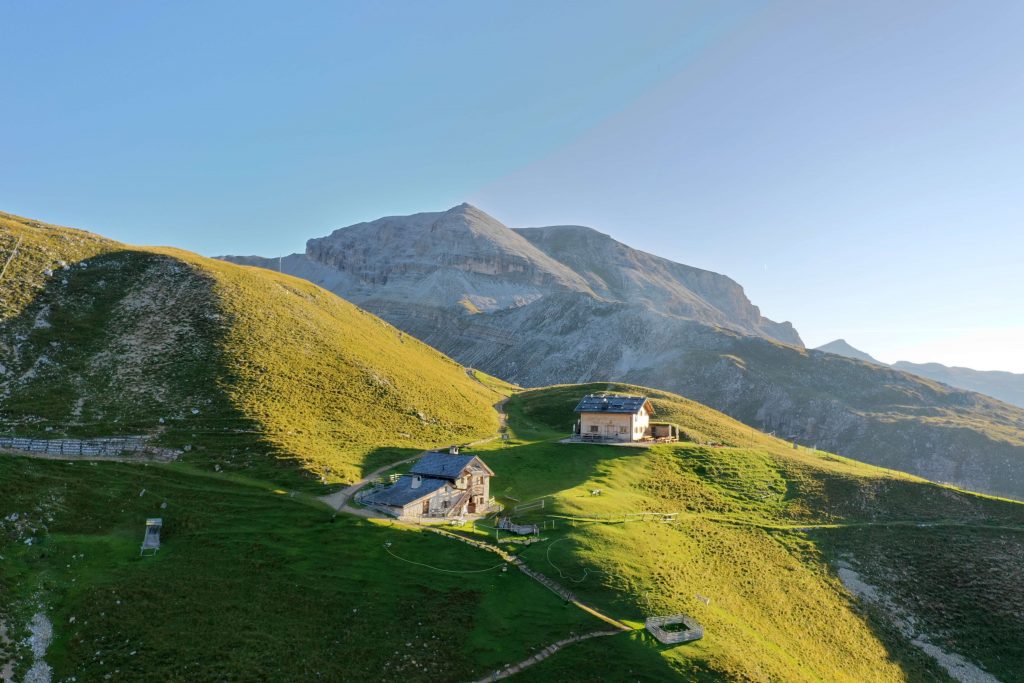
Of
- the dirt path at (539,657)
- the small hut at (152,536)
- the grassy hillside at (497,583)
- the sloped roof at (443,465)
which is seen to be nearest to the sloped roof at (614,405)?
the grassy hillside at (497,583)

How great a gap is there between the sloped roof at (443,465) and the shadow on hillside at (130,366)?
11.8 m

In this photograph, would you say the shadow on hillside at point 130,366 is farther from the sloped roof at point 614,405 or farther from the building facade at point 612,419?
the sloped roof at point 614,405

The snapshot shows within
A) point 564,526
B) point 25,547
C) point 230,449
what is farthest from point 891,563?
point 25,547

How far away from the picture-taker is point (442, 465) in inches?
2077

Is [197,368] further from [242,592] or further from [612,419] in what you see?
[612,419]

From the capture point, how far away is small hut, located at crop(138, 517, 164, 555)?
39.4 metres

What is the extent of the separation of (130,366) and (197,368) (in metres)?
7.50

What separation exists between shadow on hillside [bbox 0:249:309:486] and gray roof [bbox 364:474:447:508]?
8242mm

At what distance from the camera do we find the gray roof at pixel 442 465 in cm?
5141

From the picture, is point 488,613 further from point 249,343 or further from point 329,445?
point 249,343

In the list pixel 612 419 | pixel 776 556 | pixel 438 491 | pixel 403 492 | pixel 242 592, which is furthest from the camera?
pixel 612 419

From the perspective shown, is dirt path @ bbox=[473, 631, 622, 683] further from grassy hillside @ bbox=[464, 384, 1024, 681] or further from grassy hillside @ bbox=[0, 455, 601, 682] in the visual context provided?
grassy hillside @ bbox=[464, 384, 1024, 681]

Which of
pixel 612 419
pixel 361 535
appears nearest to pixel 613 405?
pixel 612 419

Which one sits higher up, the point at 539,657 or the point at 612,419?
the point at 612,419
